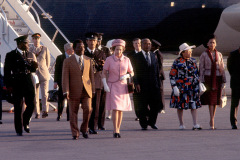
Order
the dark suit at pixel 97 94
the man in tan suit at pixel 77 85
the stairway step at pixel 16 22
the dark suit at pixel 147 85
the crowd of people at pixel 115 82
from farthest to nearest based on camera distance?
the stairway step at pixel 16 22
the dark suit at pixel 147 85
the dark suit at pixel 97 94
the crowd of people at pixel 115 82
the man in tan suit at pixel 77 85

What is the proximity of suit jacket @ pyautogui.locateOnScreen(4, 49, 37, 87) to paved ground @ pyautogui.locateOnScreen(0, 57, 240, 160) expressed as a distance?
103 cm

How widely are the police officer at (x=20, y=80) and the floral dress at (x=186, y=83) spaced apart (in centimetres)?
275

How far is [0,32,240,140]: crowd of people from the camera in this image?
38.5 ft

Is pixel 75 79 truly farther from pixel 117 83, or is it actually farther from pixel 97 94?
pixel 97 94


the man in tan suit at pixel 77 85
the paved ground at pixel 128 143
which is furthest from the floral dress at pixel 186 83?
the man in tan suit at pixel 77 85

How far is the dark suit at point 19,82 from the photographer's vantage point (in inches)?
484

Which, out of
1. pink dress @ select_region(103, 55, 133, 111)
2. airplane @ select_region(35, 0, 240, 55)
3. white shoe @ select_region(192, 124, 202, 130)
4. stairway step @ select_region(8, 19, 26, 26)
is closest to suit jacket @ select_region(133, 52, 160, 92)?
white shoe @ select_region(192, 124, 202, 130)

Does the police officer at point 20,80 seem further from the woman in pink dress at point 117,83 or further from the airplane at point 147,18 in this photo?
the airplane at point 147,18

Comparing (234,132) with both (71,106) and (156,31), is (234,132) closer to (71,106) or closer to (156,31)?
(71,106)

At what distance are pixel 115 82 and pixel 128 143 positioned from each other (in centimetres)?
148

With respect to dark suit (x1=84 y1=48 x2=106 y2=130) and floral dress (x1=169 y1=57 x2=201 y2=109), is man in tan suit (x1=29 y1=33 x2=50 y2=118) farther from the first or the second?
floral dress (x1=169 y1=57 x2=201 y2=109)

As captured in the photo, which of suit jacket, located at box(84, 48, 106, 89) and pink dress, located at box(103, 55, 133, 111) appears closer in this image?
pink dress, located at box(103, 55, 133, 111)

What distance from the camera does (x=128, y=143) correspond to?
35.8ft

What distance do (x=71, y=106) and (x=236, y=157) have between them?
3487 millimetres
